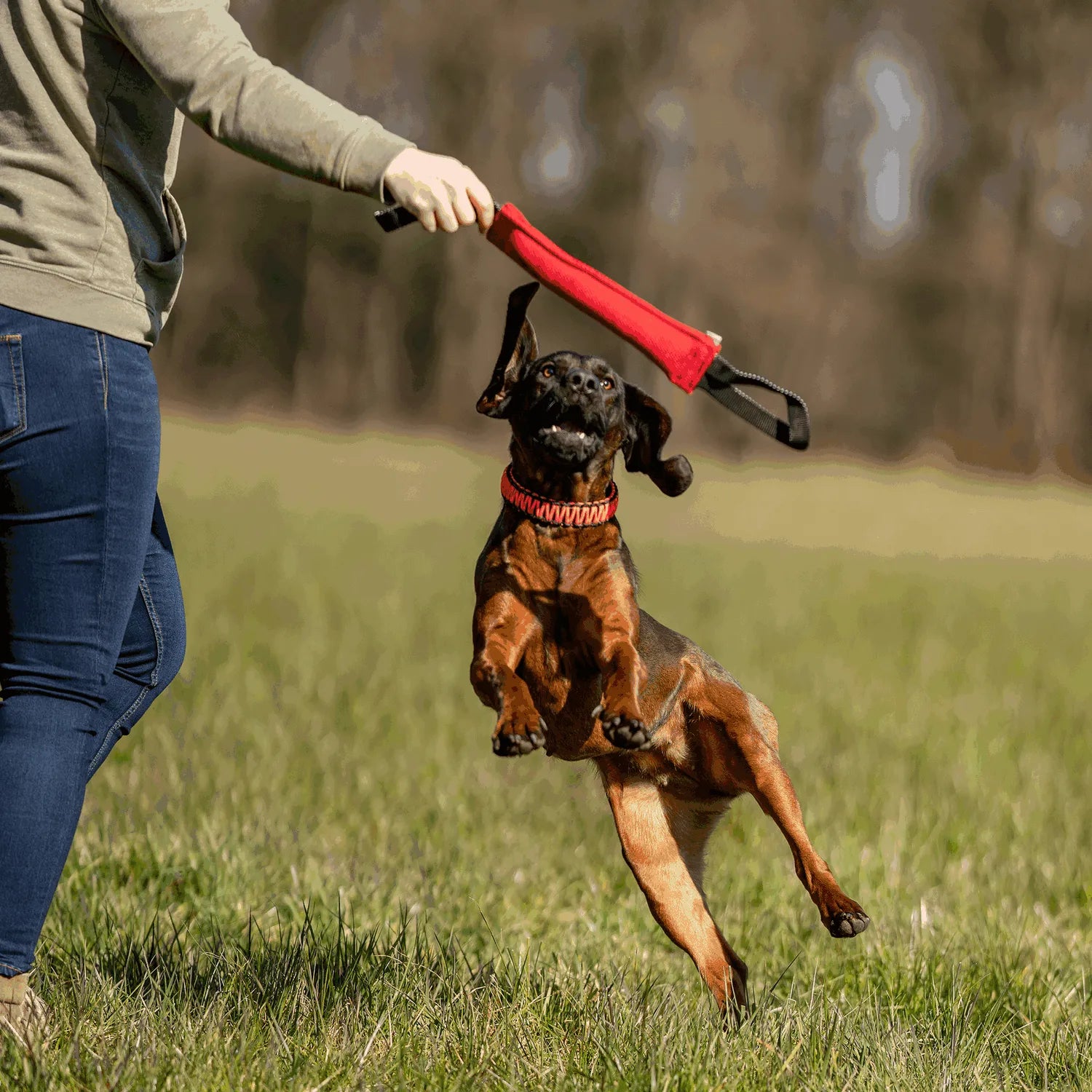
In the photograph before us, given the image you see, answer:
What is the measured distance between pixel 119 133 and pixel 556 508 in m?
1.11

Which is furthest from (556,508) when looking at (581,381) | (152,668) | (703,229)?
(703,229)

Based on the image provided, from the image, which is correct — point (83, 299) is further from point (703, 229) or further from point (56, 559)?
point (703, 229)

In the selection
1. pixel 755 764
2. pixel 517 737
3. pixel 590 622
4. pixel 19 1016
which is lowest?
pixel 19 1016

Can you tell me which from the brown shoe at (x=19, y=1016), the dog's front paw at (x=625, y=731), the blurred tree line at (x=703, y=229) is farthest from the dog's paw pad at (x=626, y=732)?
the blurred tree line at (x=703, y=229)

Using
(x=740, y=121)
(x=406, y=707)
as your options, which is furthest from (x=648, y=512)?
(x=740, y=121)

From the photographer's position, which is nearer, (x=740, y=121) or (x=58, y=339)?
(x=58, y=339)

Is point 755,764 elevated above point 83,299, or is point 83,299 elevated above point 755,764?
point 83,299

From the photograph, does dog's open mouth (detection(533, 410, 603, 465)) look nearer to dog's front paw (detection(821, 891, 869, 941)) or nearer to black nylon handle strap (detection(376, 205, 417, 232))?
black nylon handle strap (detection(376, 205, 417, 232))

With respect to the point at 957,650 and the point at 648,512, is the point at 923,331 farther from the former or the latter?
the point at 957,650

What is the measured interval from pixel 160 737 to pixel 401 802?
1268 mm

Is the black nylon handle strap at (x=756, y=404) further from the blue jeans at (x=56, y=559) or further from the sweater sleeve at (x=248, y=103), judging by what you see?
the blue jeans at (x=56, y=559)

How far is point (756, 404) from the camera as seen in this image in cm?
273

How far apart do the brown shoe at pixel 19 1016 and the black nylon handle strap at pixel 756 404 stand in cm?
170

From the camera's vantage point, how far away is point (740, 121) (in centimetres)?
3144
